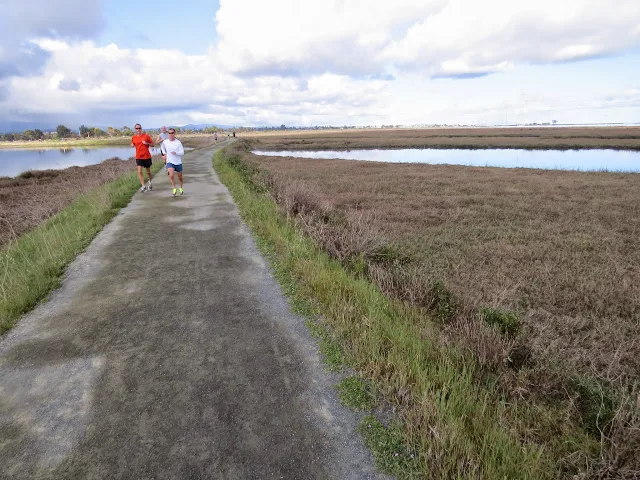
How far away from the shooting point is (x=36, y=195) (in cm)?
2188

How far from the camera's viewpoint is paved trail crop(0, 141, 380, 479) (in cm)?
271

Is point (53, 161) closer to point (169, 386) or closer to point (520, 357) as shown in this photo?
point (169, 386)

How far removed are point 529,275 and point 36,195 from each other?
26.8 metres

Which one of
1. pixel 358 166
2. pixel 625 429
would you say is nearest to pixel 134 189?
pixel 625 429

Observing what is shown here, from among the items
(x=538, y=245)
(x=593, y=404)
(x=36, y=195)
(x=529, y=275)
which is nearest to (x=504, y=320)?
(x=593, y=404)

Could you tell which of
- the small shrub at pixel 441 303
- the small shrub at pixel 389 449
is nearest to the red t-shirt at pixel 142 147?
the small shrub at pixel 441 303

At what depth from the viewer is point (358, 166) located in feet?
108

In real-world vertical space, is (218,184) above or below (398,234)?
above

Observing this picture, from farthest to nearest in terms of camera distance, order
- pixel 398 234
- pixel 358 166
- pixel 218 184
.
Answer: pixel 358 166
pixel 218 184
pixel 398 234

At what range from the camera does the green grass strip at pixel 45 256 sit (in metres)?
5.07

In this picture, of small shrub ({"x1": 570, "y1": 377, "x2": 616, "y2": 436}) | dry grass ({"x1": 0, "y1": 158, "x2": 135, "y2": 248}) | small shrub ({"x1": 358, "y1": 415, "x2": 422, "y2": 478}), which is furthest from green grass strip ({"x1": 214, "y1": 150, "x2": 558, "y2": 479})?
dry grass ({"x1": 0, "y1": 158, "x2": 135, "y2": 248})

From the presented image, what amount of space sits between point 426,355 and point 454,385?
2.00 feet

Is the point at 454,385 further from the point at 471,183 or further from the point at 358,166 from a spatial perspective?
the point at 358,166

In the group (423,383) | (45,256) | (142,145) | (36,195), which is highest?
(142,145)
